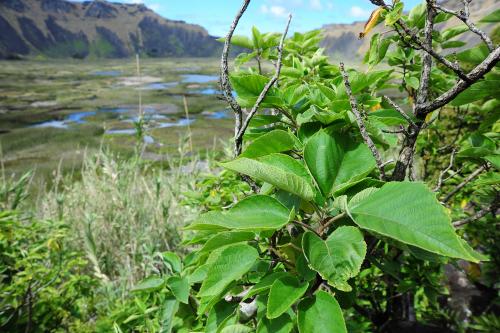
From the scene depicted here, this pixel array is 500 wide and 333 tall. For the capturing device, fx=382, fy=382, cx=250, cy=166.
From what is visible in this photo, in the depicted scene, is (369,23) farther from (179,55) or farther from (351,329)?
(179,55)

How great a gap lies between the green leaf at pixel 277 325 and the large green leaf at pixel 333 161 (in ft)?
0.85

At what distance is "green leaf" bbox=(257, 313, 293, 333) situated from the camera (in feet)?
2.34

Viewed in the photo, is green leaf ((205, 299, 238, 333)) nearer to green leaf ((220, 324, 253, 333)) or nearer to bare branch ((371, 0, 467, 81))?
green leaf ((220, 324, 253, 333))

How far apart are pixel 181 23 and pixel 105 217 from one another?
575ft

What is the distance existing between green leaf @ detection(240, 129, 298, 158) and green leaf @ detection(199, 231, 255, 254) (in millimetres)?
195

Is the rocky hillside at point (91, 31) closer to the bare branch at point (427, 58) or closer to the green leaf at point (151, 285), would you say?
the green leaf at point (151, 285)

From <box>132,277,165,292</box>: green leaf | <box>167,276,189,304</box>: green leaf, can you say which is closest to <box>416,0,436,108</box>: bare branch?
<box>167,276,189,304</box>: green leaf

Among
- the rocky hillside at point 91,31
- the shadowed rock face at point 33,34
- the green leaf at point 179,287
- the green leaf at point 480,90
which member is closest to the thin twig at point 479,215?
the green leaf at point 480,90

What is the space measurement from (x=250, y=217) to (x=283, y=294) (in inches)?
5.8

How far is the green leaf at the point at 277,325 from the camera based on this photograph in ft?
2.34

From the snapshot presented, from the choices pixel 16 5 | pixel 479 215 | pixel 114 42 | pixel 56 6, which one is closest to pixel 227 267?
pixel 479 215

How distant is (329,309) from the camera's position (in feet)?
2.18

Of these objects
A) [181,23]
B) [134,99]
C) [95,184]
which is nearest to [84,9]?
[181,23]

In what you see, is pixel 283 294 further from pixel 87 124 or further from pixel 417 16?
pixel 87 124
